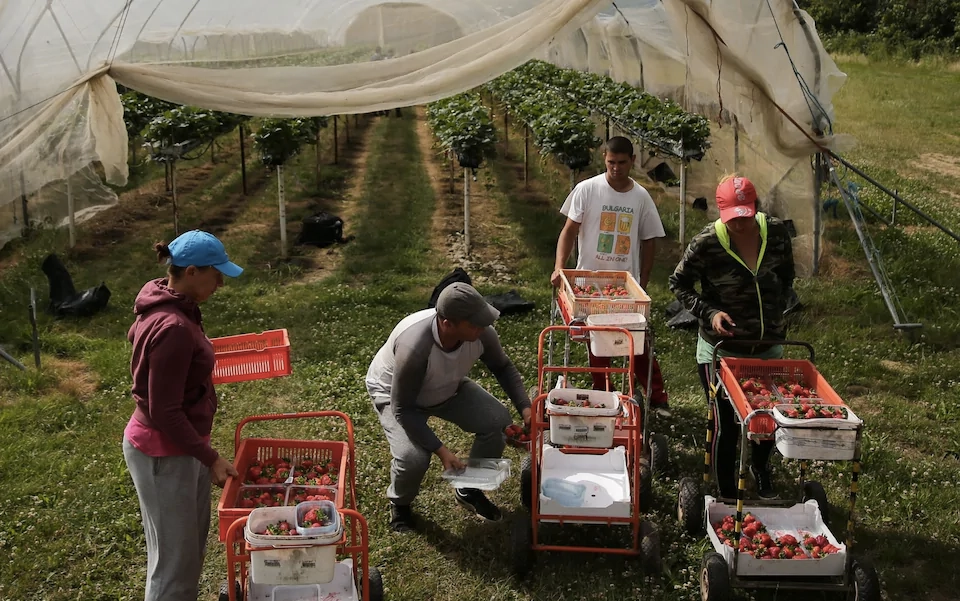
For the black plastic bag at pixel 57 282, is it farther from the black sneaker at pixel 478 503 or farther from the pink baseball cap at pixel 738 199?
the pink baseball cap at pixel 738 199

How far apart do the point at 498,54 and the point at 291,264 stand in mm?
5862

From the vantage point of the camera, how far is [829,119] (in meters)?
7.95

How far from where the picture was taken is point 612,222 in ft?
20.7

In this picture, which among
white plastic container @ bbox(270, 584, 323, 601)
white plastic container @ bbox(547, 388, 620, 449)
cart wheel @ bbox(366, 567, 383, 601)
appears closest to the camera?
white plastic container @ bbox(270, 584, 323, 601)

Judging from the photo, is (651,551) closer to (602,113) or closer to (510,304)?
(510,304)

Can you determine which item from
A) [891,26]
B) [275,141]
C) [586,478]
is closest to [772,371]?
[586,478]

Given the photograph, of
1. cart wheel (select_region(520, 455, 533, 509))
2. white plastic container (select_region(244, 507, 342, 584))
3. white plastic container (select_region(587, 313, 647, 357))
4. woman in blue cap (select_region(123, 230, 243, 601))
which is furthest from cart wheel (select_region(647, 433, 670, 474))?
woman in blue cap (select_region(123, 230, 243, 601))

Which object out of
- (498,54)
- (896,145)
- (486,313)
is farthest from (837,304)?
(896,145)

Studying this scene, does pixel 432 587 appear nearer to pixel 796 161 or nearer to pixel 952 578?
pixel 952 578

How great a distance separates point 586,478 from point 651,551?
25.4 inches

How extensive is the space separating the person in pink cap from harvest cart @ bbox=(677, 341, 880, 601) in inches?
4.9

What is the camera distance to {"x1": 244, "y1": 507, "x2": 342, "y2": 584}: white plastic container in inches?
141

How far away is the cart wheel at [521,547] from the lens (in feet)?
16.0

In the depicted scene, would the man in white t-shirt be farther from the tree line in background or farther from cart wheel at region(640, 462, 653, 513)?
the tree line in background
